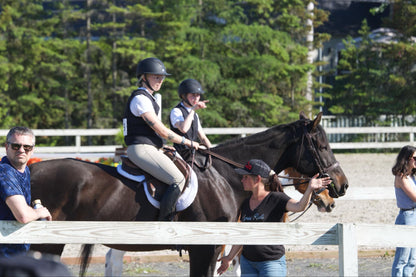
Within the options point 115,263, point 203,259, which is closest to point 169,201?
point 203,259

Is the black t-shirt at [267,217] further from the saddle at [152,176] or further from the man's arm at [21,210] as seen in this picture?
the man's arm at [21,210]

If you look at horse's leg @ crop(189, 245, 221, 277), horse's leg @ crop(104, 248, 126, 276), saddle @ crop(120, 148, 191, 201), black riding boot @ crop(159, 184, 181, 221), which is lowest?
horse's leg @ crop(104, 248, 126, 276)

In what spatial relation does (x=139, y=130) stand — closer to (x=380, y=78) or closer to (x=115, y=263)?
(x=115, y=263)

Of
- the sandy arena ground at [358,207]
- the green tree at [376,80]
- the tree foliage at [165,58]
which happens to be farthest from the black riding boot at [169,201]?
the green tree at [376,80]

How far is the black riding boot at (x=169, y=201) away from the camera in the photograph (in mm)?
6062

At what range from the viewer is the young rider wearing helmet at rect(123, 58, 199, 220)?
612cm

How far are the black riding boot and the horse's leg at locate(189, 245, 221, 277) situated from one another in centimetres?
43

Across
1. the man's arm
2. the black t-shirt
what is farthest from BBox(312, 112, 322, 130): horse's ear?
the man's arm

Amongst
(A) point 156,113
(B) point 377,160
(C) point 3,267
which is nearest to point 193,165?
(A) point 156,113

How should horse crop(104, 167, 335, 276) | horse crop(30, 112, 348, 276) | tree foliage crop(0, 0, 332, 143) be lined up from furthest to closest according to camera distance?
tree foliage crop(0, 0, 332, 143) → horse crop(104, 167, 335, 276) → horse crop(30, 112, 348, 276)

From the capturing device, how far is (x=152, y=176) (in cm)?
625

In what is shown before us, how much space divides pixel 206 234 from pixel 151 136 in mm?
2260

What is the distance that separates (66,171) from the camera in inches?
237

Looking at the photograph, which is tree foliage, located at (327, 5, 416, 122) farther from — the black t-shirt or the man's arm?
the man's arm
